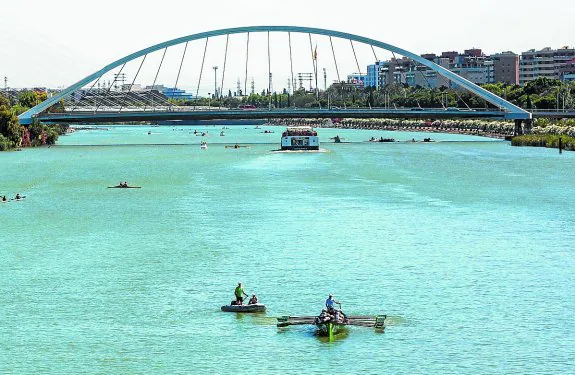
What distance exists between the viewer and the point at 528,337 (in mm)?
36938

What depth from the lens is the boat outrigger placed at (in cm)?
3631

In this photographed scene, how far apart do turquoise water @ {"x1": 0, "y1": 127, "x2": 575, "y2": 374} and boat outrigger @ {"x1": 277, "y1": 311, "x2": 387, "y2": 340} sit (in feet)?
1.00

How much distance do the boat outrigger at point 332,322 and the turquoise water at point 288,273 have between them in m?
0.31

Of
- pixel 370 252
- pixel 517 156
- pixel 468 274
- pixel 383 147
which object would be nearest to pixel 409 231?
pixel 370 252

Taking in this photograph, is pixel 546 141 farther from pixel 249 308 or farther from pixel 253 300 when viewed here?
pixel 249 308

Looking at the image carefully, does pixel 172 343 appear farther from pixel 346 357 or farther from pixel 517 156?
pixel 517 156

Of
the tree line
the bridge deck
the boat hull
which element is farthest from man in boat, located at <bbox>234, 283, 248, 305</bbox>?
the tree line

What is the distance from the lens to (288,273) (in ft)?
155

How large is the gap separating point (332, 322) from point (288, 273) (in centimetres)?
1113

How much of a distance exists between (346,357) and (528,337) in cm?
616

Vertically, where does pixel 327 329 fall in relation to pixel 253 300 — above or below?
below

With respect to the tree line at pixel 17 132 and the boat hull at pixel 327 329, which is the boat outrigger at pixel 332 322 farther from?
the tree line at pixel 17 132

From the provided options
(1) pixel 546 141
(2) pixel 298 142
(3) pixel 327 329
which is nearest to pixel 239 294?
(3) pixel 327 329

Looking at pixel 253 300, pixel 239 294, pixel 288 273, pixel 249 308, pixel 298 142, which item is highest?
pixel 239 294
